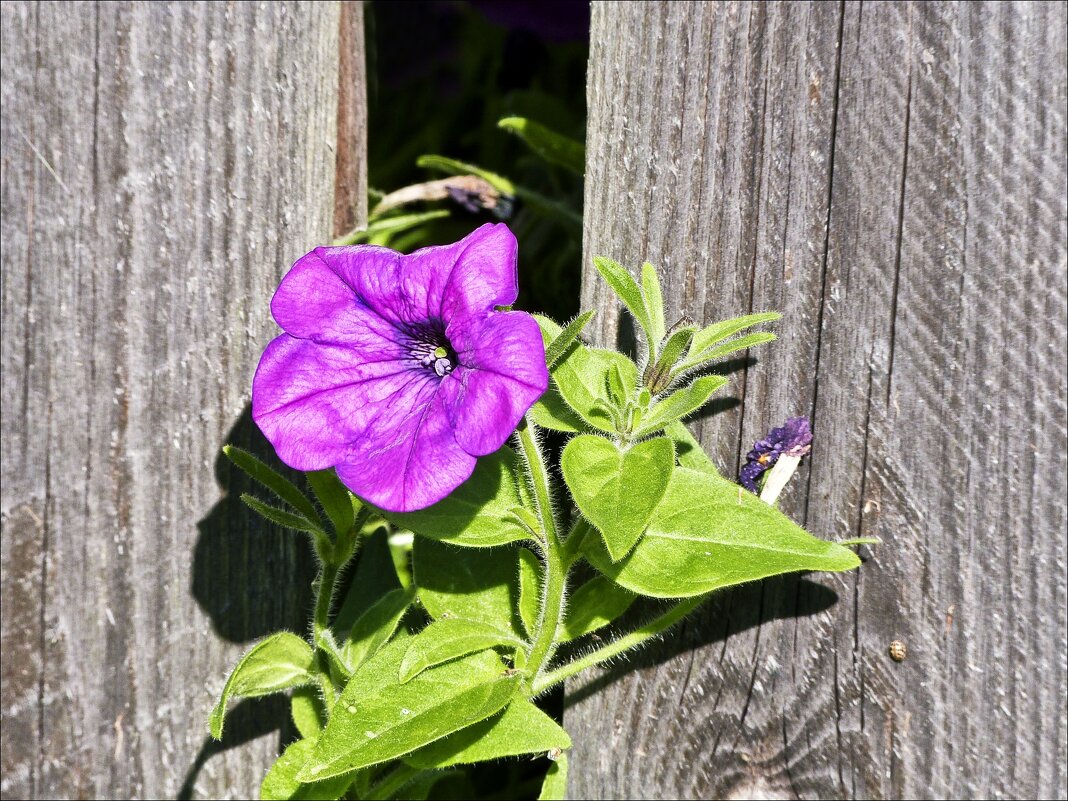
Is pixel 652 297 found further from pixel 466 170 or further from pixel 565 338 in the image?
pixel 466 170

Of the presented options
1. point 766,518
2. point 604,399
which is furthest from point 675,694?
point 604,399

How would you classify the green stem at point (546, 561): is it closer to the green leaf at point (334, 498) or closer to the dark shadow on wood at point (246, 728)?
the green leaf at point (334, 498)

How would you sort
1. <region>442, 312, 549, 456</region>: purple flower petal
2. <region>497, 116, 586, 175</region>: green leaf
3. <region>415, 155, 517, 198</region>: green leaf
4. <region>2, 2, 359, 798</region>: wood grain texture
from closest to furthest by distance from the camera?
<region>442, 312, 549, 456</region>: purple flower petal
<region>2, 2, 359, 798</region>: wood grain texture
<region>497, 116, 586, 175</region>: green leaf
<region>415, 155, 517, 198</region>: green leaf

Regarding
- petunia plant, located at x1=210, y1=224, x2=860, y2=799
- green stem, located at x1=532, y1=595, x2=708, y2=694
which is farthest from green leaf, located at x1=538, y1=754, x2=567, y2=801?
green stem, located at x1=532, y1=595, x2=708, y2=694

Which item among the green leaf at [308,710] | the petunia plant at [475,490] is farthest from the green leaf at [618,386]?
the green leaf at [308,710]

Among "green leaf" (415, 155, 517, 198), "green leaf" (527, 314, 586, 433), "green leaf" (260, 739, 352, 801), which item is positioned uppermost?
"green leaf" (415, 155, 517, 198)

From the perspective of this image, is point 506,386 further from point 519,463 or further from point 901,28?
point 901,28

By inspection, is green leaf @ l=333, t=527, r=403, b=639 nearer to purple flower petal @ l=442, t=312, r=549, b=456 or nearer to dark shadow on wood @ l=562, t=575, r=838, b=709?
dark shadow on wood @ l=562, t=575, r=838, b=709

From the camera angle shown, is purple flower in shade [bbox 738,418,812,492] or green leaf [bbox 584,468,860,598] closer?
green leaf [bbox 584,468,860,598]
